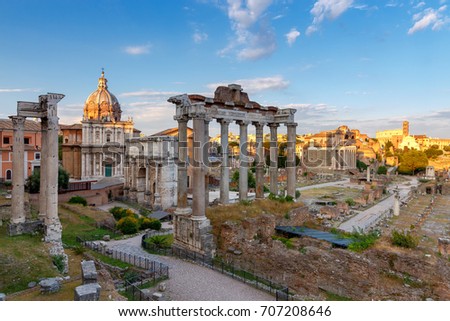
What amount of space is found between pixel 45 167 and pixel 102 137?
35541mm

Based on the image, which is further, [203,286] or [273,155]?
[273,155]

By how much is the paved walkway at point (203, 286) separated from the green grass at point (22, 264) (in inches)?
176

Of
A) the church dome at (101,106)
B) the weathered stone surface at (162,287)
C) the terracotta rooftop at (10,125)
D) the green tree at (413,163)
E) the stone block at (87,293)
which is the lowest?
the weathered stone surface at (162,287)

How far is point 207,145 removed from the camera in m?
17.4

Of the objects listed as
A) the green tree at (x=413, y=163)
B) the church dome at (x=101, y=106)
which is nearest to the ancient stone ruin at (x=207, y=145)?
the church dome at (x=101, y=106)

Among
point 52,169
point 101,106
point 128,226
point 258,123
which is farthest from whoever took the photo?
point 101,106

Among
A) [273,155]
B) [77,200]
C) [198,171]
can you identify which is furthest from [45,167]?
[77,200]

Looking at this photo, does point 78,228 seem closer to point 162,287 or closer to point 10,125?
point 162,287

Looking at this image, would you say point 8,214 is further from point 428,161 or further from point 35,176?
point 428,161

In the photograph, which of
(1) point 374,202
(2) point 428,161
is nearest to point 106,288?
(1) point 374,202

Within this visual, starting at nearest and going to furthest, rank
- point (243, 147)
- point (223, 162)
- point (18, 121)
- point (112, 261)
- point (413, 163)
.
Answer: point (112, 261)
point (18, 121)
point (223, 162)
point (243, 147)
point (413, 163)

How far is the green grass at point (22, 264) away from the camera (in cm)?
1170

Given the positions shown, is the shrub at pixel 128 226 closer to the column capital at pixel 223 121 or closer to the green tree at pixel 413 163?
the column capital at pixel 223 121

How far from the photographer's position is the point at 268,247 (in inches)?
562
